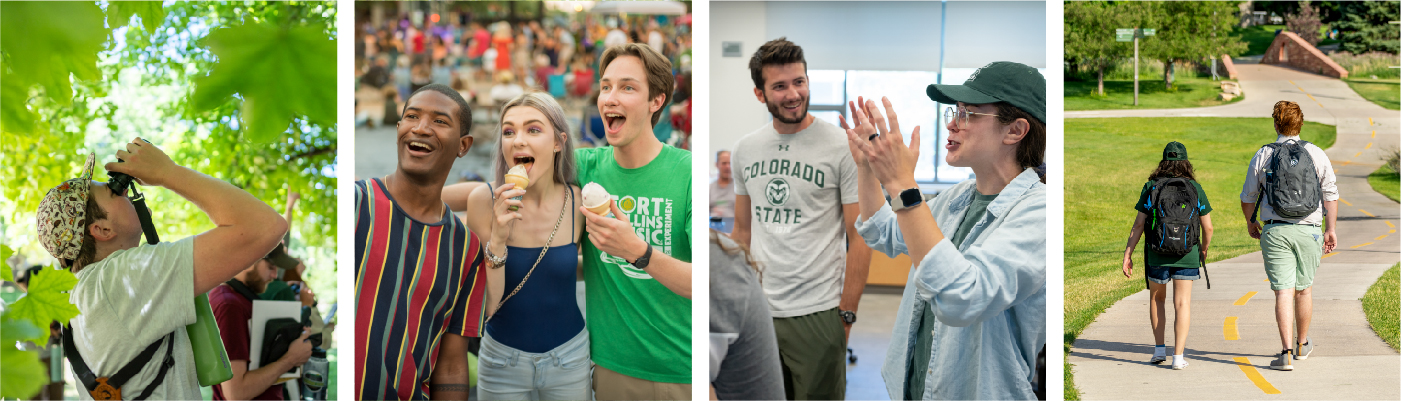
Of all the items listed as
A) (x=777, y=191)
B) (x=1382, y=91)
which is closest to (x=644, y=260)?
(x=777, y=191)

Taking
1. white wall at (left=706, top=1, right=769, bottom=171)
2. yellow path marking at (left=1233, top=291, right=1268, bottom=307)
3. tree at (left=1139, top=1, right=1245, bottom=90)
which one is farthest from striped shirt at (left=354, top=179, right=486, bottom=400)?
yellow path marking at (left=1233, top=291, right=1268, bottom=307)

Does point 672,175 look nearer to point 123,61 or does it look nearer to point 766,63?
point 766,63

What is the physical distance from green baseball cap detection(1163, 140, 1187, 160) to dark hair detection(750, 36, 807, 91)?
1.53 meters

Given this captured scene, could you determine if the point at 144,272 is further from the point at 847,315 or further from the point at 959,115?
the point at 959,115

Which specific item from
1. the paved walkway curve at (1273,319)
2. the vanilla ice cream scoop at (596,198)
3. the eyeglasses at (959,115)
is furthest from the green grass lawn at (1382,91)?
the vanilla ice cream scoop at (596,198)

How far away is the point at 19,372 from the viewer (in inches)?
66.1

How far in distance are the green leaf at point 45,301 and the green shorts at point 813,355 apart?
89.3 inches

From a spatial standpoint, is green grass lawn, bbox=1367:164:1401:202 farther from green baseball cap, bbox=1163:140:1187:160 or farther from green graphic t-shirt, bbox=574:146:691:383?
green graphic t-shirt, bbox=574:146:691:383

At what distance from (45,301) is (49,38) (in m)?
0.58

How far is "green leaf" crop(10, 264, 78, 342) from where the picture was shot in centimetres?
185

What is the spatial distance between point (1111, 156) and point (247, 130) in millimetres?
3113

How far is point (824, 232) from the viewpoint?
11.0 ft

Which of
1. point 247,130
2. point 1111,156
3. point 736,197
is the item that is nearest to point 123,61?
point 247,130

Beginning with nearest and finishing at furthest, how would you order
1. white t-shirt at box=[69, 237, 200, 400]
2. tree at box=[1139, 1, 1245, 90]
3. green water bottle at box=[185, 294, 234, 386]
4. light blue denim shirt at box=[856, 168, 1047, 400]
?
light blue denim shirt at box=[856, 168, 1047, 400], white t-shirt at box=[69, 237, 200, 400], green water bottle at box=[185, 294, 234, 386], tree at box=[1139, 1, 1245, 90]
